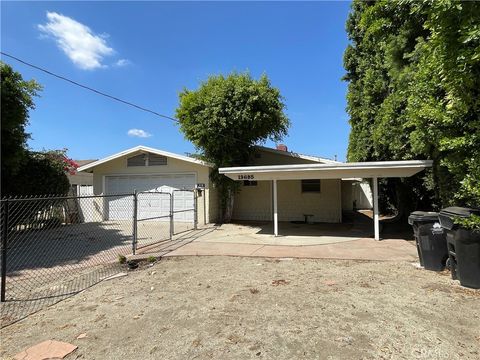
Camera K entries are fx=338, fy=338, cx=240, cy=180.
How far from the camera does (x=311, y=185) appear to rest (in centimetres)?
1614

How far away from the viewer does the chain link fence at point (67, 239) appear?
573cm

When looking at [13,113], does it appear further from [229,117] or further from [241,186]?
[241,186]

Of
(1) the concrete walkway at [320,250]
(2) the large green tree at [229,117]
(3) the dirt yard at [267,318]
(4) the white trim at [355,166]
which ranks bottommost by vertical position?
(3) the dirt yard at [267,318]

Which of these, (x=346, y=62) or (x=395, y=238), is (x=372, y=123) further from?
(x=395, y=238)

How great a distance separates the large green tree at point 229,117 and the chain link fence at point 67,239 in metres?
2.28

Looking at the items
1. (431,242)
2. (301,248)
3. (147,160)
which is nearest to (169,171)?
(147,160)

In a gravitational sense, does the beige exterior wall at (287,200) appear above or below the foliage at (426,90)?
below

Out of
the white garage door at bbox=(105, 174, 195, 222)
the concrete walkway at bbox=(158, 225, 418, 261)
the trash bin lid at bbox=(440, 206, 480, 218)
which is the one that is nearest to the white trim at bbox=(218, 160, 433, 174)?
the concrete walkway at bbox=(158, 225, 418, 261)

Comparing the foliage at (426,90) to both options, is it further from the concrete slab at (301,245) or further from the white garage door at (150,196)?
the white garage door at (150,196)

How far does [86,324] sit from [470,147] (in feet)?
22.9

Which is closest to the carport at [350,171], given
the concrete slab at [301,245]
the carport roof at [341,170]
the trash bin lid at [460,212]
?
the carport roof at [341,170]

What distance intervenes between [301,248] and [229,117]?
6.83 metres

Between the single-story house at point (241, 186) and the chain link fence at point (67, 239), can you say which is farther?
the single-story house at point (241, 186)

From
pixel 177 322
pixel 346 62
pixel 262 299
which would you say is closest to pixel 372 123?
pixel 346 62
